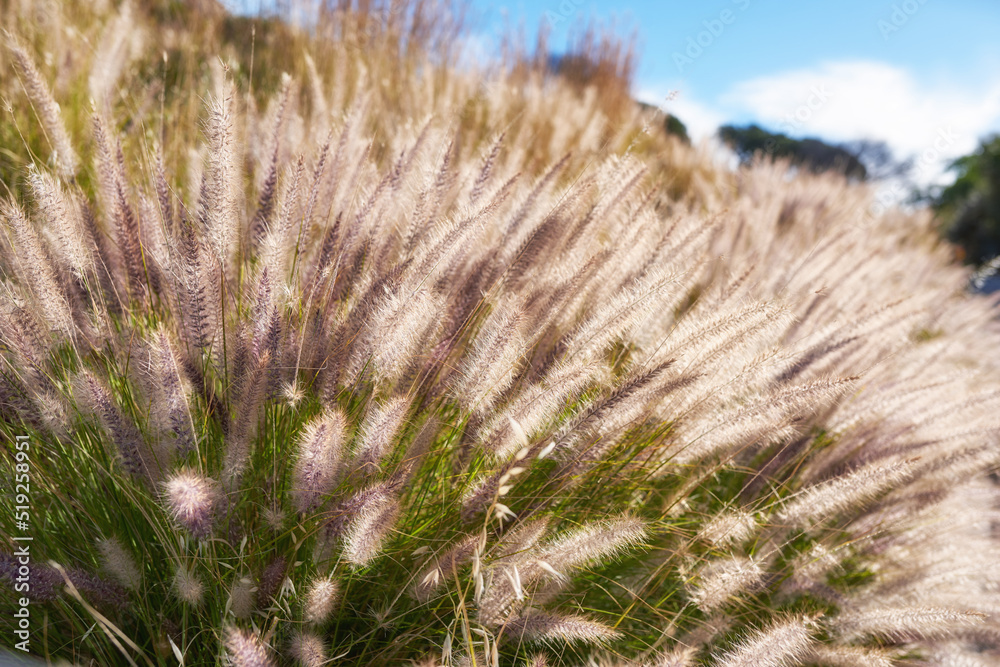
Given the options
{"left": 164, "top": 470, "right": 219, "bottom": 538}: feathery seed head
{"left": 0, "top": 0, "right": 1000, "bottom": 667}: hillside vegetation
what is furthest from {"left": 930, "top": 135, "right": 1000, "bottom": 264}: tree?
{"left": 164, "top": 470, "right": 219, "bottom": 538}: feathery seed head

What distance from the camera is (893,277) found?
12.6 feet

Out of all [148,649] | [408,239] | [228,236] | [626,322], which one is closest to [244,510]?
[148,649]

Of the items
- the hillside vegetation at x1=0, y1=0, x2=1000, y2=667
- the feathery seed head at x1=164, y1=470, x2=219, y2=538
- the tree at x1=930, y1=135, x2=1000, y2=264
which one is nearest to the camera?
the feathery seed head at x1=164, y1=470, x2=219, y2=538

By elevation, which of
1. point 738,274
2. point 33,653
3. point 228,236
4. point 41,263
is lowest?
point 33,653

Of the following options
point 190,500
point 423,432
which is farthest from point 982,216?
point 190,500

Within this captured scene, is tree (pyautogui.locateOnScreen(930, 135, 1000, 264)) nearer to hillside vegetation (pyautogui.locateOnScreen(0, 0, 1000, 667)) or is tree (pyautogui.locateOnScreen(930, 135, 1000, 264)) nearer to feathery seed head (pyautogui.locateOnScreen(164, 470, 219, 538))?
hillside vegetation (pyautogui.locateOnScreen(0, 0, 1000, 667))

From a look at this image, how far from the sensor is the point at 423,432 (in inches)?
41.7

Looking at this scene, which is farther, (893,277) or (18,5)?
(893,277)

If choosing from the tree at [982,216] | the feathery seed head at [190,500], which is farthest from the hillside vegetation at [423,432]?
the tree at [982,216]

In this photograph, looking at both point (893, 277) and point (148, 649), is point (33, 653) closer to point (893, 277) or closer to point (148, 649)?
point (148, 649)

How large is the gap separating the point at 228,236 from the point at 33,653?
900 millimetres

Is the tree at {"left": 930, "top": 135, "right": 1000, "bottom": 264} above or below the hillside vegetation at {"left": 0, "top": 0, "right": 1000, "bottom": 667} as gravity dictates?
above

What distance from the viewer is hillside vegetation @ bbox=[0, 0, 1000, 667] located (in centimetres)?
94

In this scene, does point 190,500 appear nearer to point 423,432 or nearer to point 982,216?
point 423,432
